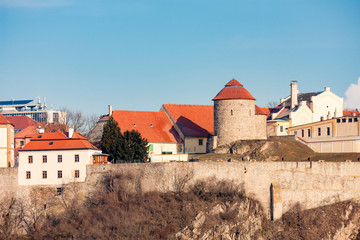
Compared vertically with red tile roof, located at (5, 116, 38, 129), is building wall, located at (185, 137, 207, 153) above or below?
below

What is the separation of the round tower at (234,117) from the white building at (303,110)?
650 centimetres

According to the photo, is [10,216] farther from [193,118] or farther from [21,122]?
[21,122]

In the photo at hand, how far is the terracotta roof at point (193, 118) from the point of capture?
70250 millimetres

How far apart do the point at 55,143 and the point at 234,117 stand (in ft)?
55.4

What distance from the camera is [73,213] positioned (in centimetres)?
5769

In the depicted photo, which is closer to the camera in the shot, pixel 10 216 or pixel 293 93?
pixel 10 216

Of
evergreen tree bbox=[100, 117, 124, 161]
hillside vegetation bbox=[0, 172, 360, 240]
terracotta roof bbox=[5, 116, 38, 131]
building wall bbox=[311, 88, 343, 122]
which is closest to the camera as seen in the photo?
hillside vegetation bbox=[0, 172, 360, 240]

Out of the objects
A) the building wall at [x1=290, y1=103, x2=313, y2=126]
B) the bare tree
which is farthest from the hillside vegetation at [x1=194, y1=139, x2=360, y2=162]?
the bare tree

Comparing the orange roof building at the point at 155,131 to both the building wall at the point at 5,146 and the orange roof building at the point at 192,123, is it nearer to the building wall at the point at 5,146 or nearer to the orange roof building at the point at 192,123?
the orange roof building at the point at 192,123

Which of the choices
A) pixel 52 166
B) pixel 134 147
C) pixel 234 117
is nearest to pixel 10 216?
pixel 52 166

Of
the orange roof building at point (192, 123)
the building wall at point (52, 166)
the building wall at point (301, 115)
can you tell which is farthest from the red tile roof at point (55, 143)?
the building wall at point (301, 115)

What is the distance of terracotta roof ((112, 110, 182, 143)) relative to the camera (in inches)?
2697

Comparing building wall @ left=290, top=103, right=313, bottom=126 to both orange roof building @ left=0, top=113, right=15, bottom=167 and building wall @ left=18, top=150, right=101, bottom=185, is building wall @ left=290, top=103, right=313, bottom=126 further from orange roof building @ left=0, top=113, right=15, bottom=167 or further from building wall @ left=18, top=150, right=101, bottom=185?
orange roof building @ left=0, top=113, right=15, bottom=167

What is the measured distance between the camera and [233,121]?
66312mm
